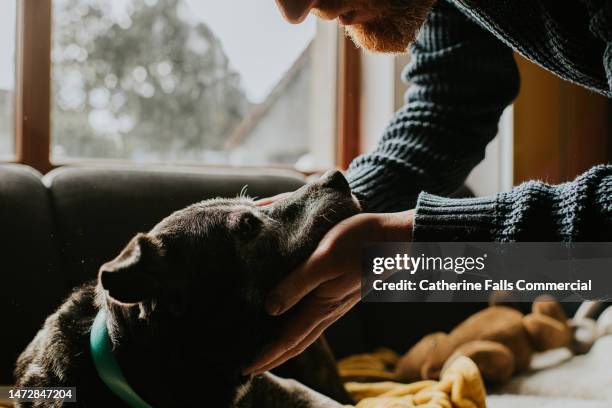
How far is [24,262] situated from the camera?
58.4 inches

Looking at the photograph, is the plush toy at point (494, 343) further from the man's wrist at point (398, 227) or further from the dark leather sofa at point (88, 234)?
the man's wrist at point (398, 227)

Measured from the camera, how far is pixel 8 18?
1.84 meters

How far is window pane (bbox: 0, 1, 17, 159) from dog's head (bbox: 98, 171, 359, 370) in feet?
3.31

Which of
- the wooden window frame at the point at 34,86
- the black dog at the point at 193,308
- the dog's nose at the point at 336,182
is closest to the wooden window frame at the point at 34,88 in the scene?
the wooden window frame at the point at 34,86

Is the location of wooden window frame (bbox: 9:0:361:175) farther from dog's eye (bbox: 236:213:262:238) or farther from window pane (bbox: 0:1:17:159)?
dog's eye (bbox: 236:213:262:238)

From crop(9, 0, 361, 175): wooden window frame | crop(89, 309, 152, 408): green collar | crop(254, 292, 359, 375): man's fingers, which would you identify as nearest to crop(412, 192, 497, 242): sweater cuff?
crop(254, 292, 359, 375): man's fingers

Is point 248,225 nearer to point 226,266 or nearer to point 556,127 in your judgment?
point 226,266

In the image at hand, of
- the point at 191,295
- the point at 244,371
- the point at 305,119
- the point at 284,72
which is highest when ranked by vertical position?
the point at 284,72

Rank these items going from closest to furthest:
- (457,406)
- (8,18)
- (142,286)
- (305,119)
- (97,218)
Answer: (142,286) → (457,406) → (97,218) → (8,18) → (305,119)

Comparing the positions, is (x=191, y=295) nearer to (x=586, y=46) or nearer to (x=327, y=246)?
(x=327, y=246)

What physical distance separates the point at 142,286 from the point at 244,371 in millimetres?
257

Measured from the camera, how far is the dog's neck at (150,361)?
101 cm

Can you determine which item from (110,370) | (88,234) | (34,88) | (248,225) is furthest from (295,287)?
(34,88)

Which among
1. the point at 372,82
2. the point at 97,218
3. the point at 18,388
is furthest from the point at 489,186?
the point at 18,388
